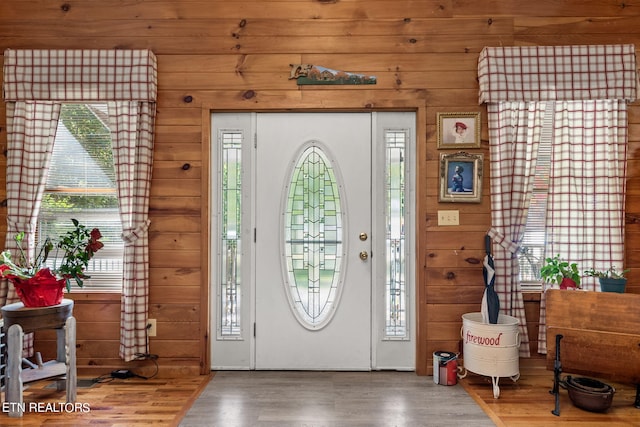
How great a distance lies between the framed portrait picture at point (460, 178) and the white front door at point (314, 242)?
0.77 ft

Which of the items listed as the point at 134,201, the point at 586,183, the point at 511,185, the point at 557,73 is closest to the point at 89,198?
the point at 134,201

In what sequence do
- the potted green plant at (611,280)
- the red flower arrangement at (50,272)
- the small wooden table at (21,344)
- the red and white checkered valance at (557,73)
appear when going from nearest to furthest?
the small wooden table at (21,344) → the red flower arrangement at (50,272) → the potted green plant at (611,280) → the red and white checkered valance at (557,73)

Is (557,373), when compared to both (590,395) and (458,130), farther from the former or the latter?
(458,130)

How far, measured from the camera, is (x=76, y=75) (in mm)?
2771

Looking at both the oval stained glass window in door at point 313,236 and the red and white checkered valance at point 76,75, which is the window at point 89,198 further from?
the oval stained glass window in door at point 313,236

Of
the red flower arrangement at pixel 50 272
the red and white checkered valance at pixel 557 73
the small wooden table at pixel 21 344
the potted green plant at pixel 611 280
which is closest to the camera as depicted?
the small wooden table at pixel 21 344

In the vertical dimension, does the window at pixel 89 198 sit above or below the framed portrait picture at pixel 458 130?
below

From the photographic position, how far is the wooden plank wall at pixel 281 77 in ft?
9.38

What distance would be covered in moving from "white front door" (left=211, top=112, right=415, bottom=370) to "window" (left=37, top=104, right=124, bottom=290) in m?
0.72

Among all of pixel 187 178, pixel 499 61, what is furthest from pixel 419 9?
pixel 187 178

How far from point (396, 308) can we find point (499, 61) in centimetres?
183

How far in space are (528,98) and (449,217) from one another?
3.08 feet
